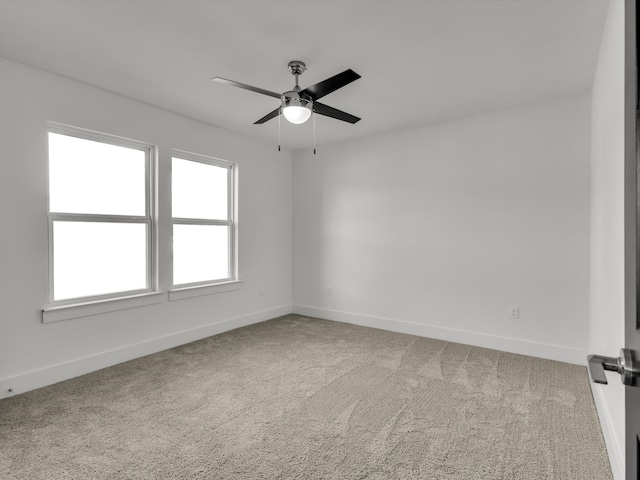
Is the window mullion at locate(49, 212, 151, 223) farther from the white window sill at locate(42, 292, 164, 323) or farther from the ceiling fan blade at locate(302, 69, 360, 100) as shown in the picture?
the ceiling fan blade at locate(302, 69, 360, 100)

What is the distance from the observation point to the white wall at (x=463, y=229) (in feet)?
10.7

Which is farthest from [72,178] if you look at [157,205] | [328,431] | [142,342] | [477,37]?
[477,37]

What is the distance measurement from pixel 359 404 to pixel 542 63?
9.39 ft

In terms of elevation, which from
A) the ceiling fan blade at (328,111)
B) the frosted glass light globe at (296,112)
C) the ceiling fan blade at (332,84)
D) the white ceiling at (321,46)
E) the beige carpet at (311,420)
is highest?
the white ceiling at (321,46)

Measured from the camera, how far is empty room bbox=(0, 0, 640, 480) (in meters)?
1.94

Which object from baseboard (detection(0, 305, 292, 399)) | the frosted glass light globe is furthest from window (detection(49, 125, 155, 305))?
the frosted glass light globe

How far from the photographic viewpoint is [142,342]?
3.43 metres

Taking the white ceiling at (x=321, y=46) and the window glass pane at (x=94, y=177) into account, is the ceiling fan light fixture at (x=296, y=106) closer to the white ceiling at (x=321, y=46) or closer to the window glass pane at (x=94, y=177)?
the white ceiling at (x=321, y=46)

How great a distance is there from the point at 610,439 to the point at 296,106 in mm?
2699

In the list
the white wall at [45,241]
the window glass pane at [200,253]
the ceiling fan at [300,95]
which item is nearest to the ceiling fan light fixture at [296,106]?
the ceiling fan at [300,95]

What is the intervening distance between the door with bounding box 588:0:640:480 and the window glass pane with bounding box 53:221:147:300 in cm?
357

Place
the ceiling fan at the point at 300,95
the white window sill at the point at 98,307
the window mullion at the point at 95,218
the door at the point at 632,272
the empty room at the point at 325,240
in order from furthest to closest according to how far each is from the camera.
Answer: the window mullion at the point at 95,218
the white window sill at the point at 98,307
the ceiling fan at the point at 300,95
the empty room at the point at 325,240
the door at the point at 632,272

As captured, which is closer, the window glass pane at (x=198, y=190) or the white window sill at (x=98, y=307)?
the white window sill at (x=98, y=307)

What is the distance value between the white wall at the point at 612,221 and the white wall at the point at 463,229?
0.83 metres
